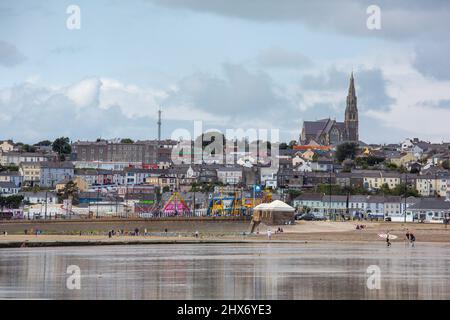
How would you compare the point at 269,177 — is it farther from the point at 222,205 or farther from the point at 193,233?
the point at 193,233

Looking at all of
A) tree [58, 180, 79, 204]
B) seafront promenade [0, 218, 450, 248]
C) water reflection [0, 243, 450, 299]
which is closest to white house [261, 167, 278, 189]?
tree [58, 180, 79, 204]

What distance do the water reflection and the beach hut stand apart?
101 ft

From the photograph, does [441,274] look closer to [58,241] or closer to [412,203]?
[58,241]

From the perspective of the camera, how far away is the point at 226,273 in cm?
4338

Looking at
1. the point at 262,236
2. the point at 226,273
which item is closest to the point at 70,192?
the point at 262,236

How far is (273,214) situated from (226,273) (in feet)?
168

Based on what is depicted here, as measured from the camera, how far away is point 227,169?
167250mm

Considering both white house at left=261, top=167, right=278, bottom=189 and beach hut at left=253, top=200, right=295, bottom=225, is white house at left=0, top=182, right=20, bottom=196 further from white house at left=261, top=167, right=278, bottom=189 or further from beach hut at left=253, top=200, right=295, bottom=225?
beach hut at left=253, top=200, right=295, bottom=225

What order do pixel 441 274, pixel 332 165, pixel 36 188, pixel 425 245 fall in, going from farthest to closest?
pixel 332 165
pixel 36 188
pixel 425 245
pixel 441 274

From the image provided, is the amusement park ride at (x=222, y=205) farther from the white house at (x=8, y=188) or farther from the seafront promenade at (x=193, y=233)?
the white house at (x=8, y=188)

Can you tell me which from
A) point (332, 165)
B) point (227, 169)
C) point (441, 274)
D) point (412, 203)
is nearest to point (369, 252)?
point (441, 274)
